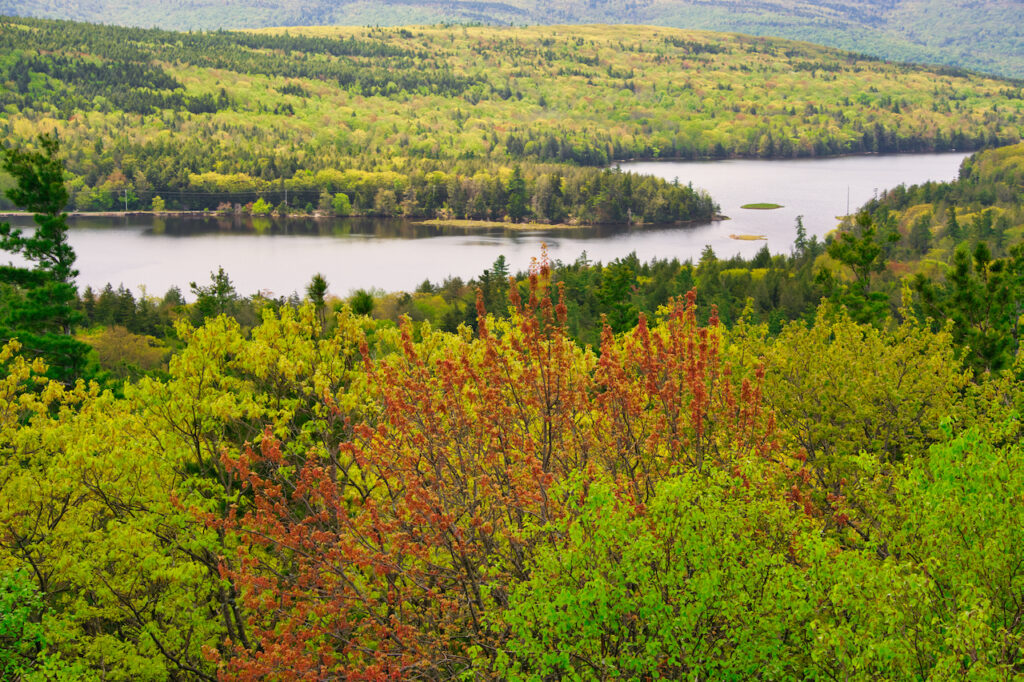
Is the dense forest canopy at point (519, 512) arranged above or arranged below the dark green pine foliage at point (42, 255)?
below

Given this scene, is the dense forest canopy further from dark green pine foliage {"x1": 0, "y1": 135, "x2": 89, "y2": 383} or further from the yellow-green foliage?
dark green pine foliage {"x1": 0, "y1": 135, "x2": 89, "y2": 383}

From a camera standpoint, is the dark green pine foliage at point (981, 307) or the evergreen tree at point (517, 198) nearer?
the dark green pine foliage at point (981, 307)

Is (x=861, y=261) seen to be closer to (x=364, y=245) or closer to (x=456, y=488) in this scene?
(x=456, y=488)

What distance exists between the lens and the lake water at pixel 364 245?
10744cm

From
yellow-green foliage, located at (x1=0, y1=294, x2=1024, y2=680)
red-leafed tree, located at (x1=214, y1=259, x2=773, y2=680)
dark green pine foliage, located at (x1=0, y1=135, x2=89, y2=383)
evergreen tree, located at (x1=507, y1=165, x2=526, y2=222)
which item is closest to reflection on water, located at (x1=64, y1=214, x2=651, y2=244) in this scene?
evergreen tree, located at (x1=507, y1=165, x2=526, y2=222)

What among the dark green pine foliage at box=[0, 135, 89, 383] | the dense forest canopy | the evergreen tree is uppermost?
the evergreen tree

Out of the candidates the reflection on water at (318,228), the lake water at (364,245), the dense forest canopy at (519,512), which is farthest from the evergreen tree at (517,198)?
the dense forest canopy at (519,512)

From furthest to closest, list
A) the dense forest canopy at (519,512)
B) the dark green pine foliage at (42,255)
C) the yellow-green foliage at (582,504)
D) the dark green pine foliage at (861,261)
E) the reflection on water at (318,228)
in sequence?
1. the reflection on water at (318,228)
2. the dark green pine foliage at (861,261)
3. the dark green pine foliage at (42,255)
4. the dense forest canopy at (519,512)
5. the yellow-green foliage at (582,504)

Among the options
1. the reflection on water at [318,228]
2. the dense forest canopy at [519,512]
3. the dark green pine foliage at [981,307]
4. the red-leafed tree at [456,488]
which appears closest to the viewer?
the dense forest canopy at [519,512]

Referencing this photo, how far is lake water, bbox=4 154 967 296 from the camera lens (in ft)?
352

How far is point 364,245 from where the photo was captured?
134 meters

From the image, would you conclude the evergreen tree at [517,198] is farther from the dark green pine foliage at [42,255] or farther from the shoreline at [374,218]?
the dark green pine foliage at [42,255]

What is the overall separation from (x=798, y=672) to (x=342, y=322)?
11.0 metres

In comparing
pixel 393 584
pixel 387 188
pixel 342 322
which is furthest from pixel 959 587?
pixel 387 188
